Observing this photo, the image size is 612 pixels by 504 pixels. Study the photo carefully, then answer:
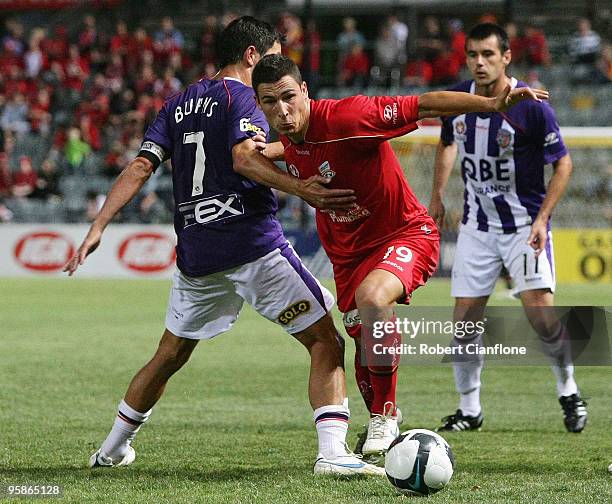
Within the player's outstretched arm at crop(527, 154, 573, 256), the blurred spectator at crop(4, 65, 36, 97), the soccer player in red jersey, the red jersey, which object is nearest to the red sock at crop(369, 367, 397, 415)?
the soccer player in red jersey

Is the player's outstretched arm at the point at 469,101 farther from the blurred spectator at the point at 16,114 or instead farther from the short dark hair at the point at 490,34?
the blurred spectator at the point at 16,114

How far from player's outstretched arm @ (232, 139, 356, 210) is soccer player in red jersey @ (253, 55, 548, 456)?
0.23 m

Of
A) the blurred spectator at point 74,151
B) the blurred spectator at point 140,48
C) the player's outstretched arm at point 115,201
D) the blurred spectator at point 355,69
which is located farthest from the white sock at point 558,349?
the blurred spectator at point 140,48

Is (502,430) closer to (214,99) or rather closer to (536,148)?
(536,148)

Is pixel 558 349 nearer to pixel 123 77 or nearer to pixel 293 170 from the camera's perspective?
pixel 293 170

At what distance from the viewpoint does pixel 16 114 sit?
92.9 feet

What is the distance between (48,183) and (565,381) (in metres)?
18.5

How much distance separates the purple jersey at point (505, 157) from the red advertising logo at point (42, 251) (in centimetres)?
1564

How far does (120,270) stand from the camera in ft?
74.8

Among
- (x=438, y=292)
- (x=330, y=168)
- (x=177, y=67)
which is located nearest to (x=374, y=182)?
(x=330, y=168)

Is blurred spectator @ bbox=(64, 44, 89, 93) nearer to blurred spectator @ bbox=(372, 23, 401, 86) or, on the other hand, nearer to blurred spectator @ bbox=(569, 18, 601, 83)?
blurred spectator @ bbox=(372, 23, 401, 86)

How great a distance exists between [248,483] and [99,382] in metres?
4.51

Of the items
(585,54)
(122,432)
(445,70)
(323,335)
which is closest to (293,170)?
(323,335)

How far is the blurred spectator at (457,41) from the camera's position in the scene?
81.1 feet
